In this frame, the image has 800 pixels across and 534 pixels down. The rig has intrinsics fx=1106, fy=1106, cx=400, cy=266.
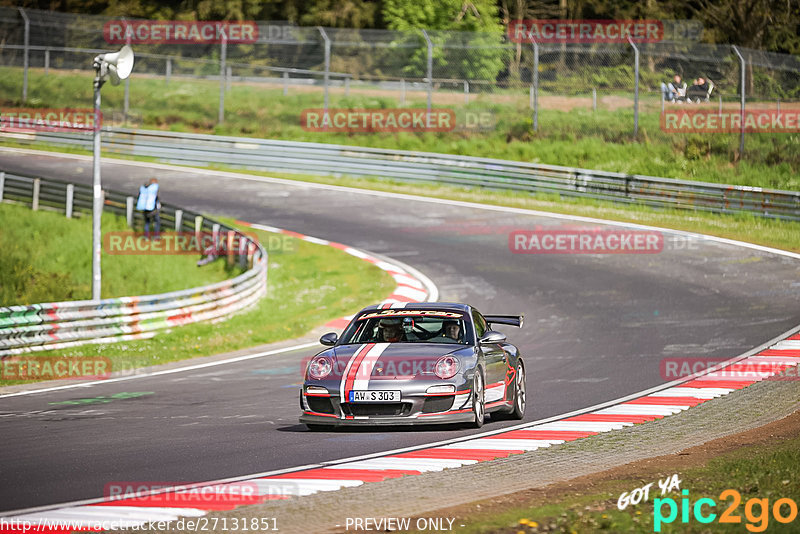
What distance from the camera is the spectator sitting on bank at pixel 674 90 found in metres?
32.6

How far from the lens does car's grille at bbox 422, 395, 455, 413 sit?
10.1 meters

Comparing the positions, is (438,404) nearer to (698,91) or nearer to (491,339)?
(491,339)

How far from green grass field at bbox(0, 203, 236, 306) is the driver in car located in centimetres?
1329

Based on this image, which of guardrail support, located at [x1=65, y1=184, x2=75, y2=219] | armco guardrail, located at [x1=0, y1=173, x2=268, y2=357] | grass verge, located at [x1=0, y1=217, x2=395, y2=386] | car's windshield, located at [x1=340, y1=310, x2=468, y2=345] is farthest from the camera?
guardrail support, located at [x1=65, y1=184, x2=75, y2=219]

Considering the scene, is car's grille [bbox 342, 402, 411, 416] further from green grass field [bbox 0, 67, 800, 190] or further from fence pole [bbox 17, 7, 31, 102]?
fence pole [bbox 17, 7, 31, 102]

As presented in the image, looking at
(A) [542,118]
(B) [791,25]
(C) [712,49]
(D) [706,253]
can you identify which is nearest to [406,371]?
(D) [706,253]

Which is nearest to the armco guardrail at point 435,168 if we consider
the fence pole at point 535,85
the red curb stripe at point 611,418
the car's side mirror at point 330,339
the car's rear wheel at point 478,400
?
the fence pole at point 535,85

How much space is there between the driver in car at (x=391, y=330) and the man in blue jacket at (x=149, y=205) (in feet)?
53.6

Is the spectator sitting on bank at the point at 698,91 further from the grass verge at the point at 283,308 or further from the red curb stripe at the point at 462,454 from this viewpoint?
the red curb stripe at the point at 462,454

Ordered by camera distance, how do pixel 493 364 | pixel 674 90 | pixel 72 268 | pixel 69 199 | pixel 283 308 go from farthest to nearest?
pixel 674 90, pixel 69 199, pixel 72 268, pixel 283 308, pixel 493 364

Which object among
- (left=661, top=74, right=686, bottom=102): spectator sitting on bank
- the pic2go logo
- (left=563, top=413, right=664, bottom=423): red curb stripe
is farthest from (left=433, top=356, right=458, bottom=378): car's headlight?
(left=661, top=74, right=686, bottom=102): spectator sitting on bank

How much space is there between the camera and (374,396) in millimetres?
10008

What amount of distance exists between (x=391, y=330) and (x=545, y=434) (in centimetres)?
190

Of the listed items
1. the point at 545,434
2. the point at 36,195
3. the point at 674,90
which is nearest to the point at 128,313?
the point at 545,434
